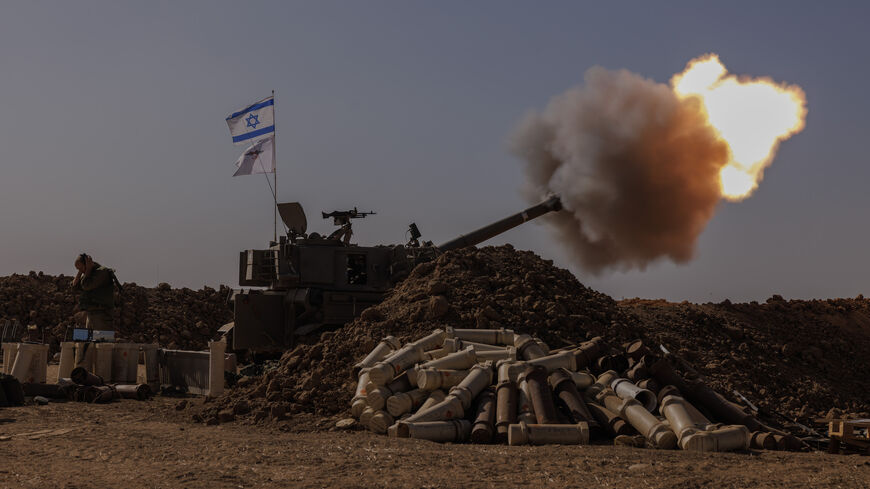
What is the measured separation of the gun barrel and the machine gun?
2716mm

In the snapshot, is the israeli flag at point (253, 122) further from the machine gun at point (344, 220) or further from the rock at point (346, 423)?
the rock at point (346, 423)

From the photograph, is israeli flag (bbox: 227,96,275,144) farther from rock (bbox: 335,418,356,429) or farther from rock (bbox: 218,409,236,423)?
rock (bbox: 335,418,356,429)

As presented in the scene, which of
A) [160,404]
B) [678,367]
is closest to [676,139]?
[678,367]

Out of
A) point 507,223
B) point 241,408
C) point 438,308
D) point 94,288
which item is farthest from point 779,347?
point 94,288

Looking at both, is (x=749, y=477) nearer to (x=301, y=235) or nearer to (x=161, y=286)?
(x=301, y=235)

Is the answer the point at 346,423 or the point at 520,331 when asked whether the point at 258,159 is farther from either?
the point at 346,423

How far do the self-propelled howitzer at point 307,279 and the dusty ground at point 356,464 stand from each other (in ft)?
29.1

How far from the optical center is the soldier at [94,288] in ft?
63.8

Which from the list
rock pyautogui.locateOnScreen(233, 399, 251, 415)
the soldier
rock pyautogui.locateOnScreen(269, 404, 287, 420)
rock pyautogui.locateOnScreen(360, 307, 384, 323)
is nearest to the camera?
rock pyautogui.locateOnScreen(269, 404, 287, 420)

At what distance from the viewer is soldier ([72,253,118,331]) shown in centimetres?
1944

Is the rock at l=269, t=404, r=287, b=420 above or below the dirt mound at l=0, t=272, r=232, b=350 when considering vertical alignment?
below

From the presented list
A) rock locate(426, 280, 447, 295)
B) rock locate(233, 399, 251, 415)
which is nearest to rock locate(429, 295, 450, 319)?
rock locate(426, 280, 447, 295)

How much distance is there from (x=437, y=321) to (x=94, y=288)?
330 inches

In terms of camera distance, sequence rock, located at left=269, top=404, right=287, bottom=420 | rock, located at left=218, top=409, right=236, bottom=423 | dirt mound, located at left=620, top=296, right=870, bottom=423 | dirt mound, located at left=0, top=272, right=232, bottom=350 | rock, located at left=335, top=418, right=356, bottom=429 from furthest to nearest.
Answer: dirt mound, located at left=0, top=272, right=232, bottom=350 → dirt mound, located at left=620, top=296, right=870, bottom=423 → rock, located at left=218, top=409, right=236, bottom=423 → rock, located at left=269, top=404, right=287, bottom=420 → rock, located at left=335, top=418, right=356, bottom=429
